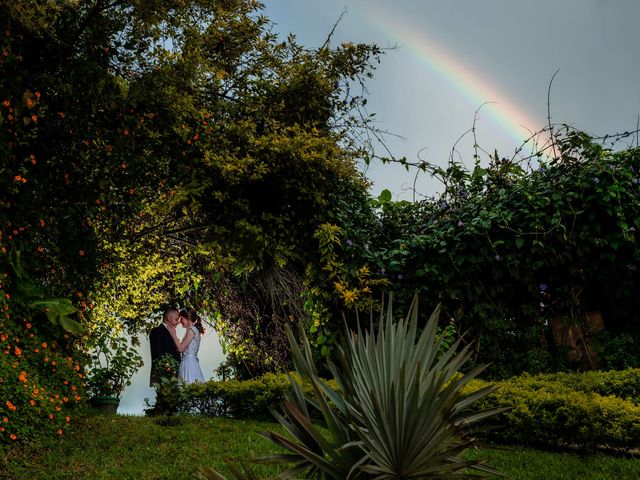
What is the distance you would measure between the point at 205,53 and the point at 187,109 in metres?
1.12

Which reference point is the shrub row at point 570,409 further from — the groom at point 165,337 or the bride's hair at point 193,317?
the groom at point 165,337

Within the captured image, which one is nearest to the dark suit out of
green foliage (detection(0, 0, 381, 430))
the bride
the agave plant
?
the bride

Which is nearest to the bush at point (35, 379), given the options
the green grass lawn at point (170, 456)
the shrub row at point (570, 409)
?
the green grass lawn at point (170, 456)

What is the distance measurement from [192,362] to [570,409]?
894 cm

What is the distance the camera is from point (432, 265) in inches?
340

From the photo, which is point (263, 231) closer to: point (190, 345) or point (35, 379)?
point (35, 379)

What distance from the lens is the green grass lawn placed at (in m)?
5.95

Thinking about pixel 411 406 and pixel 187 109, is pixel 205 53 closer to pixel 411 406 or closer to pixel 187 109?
pixel 187 109

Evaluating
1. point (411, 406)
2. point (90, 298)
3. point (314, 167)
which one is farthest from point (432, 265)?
point (411, 406)

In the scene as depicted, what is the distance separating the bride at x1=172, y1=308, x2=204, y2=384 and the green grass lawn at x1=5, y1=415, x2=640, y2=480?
13.9ft

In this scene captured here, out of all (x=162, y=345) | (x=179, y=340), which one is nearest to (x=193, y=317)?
(x=179, y=340)

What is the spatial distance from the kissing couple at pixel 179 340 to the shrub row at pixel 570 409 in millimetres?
7472

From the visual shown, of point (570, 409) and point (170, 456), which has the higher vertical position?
point (170, 456)

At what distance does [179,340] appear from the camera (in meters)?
13.9
